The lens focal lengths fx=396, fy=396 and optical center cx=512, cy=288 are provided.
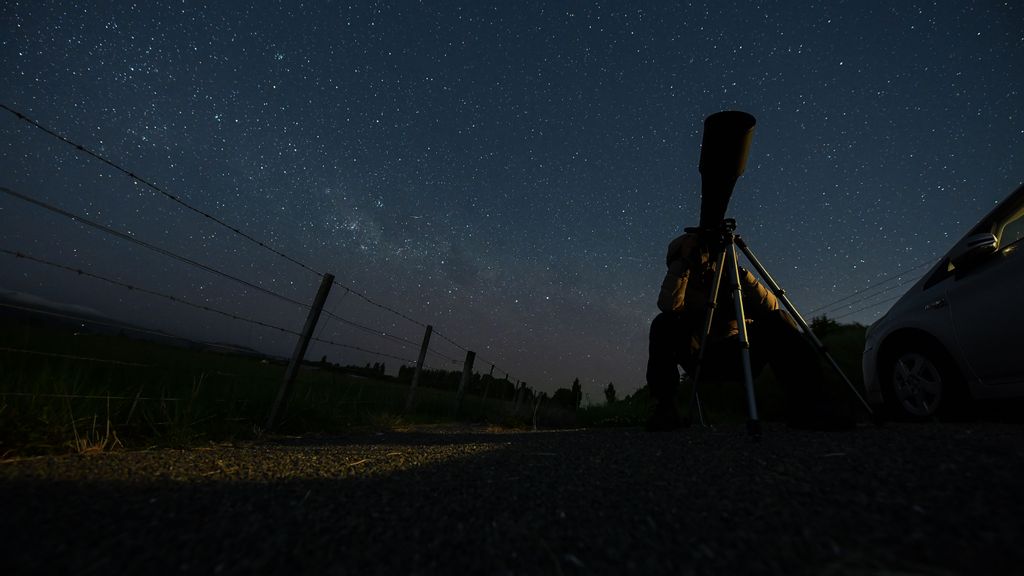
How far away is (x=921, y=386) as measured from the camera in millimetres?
3557

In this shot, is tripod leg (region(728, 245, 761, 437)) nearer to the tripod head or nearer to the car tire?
the tripod head

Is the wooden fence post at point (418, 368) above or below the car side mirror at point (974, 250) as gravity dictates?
below

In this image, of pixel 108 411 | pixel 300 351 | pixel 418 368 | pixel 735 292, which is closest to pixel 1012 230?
pixel 735 292

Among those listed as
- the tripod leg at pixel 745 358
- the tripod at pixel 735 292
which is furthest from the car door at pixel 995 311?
the tripod leg at pixel 745 358

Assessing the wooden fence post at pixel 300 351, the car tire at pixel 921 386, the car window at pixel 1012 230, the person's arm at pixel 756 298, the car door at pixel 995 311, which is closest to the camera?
the car door at pixel 995 311

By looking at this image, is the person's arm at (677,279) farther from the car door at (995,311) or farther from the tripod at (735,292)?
the car door at (995,311)

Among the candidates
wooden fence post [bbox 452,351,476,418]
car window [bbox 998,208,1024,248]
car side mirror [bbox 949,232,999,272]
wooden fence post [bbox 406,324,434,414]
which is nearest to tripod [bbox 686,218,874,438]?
car side mirror [bbox 949,232,999,272]

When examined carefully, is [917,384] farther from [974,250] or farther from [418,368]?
[418,368]

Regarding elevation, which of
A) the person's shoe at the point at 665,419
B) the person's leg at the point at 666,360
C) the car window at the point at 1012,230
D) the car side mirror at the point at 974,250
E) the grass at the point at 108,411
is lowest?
the grass at the point at 108,411

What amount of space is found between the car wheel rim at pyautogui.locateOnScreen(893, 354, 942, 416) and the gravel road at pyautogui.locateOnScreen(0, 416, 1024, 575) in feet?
4.30

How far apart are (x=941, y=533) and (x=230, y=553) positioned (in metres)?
2.03

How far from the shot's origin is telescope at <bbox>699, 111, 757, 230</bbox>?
3033 millimetres

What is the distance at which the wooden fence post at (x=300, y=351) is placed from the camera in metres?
4.30

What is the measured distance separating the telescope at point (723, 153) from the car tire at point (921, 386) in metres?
2.26
